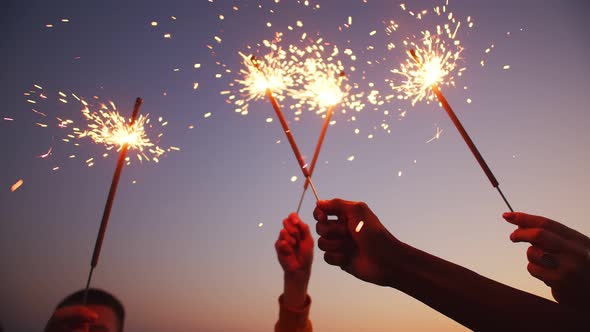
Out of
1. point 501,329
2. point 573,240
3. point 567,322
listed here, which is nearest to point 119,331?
point 501,329

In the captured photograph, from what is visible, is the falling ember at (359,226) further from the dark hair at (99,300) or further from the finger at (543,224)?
the dark hair at (99,300)

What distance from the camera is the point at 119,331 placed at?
4.70 metres

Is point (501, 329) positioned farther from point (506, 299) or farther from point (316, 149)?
point (316, 149)

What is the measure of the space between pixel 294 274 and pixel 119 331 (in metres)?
2.74

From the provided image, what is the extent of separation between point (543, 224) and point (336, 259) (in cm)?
214

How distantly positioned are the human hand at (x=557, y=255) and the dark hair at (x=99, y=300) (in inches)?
205

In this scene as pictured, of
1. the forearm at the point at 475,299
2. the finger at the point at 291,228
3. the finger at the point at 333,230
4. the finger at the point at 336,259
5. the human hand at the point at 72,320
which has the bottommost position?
the forearm at the point at 475,299

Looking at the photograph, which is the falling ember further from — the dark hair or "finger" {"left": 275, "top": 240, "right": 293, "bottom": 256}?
the dark hair

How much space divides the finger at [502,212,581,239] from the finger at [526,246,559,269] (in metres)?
0.23

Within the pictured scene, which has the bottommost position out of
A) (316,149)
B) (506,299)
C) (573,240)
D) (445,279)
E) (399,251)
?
(506,299)

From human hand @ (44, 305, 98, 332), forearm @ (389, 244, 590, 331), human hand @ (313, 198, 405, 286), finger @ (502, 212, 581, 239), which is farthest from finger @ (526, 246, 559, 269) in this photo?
human hand @ (44, 305, 98, 332)

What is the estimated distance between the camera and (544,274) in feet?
10.6

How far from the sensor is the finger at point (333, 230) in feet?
10.4

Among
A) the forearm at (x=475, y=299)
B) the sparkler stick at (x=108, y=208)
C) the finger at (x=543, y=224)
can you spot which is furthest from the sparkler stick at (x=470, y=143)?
the sparkler stick at (x=108, y=208)
